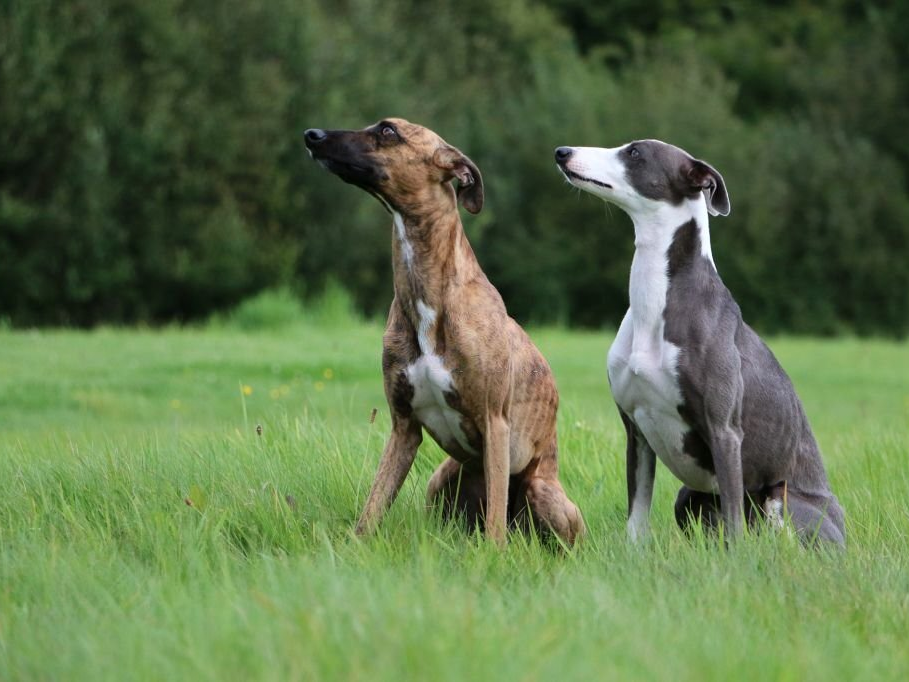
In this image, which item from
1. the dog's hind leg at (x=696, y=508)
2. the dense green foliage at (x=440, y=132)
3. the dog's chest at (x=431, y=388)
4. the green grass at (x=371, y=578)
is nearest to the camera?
the green grass at (x=371, y=578)

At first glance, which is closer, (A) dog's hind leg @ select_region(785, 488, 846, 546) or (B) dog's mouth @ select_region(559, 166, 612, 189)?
(A) dog's hind leg @ select_region(785, 488, 846, 546)

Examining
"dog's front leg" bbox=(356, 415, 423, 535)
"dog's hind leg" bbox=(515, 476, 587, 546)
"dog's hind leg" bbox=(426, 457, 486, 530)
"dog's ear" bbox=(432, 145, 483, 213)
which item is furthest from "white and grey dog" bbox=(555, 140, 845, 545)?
"dog's front leg" bbox=(356, 415, 423, 535)

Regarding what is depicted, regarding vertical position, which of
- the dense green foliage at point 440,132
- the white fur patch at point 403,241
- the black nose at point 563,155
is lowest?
the dense green foliage at point 440,132

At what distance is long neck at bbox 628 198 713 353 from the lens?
514cm

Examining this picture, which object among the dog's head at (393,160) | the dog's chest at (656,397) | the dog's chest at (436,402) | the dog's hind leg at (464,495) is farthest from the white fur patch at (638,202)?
the dog's hind leg at (464,495)

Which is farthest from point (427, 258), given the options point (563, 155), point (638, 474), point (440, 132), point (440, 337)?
point (440, 132)

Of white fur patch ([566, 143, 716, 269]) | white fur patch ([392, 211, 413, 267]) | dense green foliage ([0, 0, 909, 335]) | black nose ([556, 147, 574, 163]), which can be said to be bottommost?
dense green foliage ([0, 0, 909, 335])

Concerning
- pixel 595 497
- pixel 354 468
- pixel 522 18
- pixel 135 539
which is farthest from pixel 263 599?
pixel 522 18

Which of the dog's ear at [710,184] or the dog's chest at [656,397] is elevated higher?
the dog's ear at [710,184]

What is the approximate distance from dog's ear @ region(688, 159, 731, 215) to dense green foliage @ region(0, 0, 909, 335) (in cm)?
1482

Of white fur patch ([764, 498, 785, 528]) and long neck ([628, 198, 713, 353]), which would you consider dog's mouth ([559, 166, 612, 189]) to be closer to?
long neck ([628, 198, 713, 353])

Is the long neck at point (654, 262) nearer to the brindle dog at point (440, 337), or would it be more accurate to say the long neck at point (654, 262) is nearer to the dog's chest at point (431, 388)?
the brindle dog at point (440, 337)

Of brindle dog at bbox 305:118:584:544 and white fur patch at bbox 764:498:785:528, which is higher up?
brindle dog at bbox 305:118:584:544

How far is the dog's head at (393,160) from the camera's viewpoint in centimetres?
511
